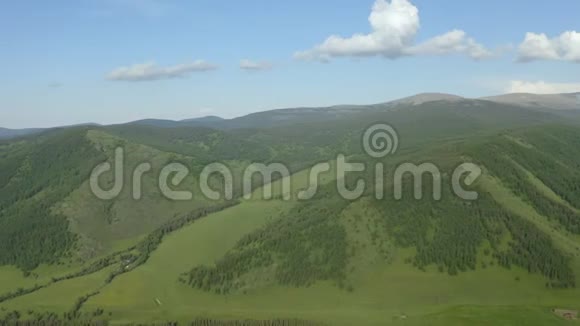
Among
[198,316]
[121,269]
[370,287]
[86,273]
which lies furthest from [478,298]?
[86,273]

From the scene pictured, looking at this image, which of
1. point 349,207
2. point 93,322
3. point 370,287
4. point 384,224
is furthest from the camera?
point 349,207

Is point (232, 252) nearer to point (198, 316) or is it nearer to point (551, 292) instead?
point (198, 316)

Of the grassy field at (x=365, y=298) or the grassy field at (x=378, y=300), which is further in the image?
the grassy field at (x=365, y=298)

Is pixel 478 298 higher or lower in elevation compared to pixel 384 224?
lower

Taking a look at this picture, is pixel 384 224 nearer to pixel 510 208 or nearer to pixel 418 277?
pixel 418 277

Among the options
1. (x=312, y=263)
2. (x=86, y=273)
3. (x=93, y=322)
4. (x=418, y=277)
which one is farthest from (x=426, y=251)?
(x=86, y=273)

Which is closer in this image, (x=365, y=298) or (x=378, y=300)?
(x=378, y=300)

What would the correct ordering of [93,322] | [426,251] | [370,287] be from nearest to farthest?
[93,322] < [370,287] < [426,251]

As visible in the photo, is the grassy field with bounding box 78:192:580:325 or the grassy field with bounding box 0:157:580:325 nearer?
the grassy field with bounding box 78:192:580:325

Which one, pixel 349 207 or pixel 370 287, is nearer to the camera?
pixel 370 287
